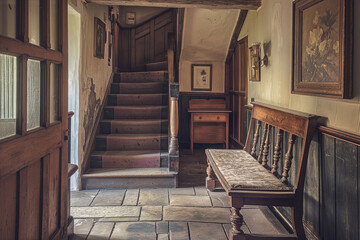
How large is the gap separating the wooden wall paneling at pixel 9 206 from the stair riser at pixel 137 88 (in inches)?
165

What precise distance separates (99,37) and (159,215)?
2.71 meters

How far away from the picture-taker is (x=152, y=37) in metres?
7.59

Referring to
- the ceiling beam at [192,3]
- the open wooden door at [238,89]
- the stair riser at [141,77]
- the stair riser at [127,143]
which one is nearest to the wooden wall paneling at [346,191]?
the ceiling beam at [192,3]

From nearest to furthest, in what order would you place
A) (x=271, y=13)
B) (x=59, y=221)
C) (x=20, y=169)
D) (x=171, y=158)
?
(x=20, y=169), (x=59, y=221), (x=271, y=13), (x=171, y=158)

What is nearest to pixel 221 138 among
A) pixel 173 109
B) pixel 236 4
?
pixel 173 109

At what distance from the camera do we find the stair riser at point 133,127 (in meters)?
4.86

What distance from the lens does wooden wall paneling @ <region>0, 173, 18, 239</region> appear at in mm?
1517

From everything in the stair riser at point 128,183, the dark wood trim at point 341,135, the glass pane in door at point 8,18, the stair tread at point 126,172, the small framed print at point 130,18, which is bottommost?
the stair riser at point 128,183

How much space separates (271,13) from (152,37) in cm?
432

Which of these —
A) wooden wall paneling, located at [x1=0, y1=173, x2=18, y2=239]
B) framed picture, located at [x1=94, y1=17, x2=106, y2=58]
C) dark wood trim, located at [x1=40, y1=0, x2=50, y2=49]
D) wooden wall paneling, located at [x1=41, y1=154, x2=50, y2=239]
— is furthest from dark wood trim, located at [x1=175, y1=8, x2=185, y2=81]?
wooden wall paneling, located at [x1=0, y1=173, x2=18, y2=239]

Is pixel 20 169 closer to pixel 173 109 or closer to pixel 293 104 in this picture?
pixel 293 104

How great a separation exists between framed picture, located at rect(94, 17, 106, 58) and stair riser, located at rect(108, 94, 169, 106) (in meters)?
0.82

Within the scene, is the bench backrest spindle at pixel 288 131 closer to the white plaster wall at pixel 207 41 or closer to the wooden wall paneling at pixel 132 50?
the white plaster wall at pixel 207 41

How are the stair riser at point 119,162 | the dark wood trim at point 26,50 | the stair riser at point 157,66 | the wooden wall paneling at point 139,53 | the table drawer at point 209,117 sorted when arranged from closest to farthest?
the dark wood trim at point 26,50
the stair riser at point 119,162
the table drawer at point 209,117
the stair riser at point 157,66
the wooden wall paneling at point 139,53
